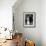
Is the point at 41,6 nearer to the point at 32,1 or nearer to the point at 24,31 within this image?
the point at 32,1

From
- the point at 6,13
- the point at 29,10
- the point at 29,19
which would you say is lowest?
the point at 29,19

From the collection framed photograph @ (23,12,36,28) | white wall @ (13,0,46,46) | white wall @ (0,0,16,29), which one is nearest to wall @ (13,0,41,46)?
white wall @ (13,0,46,46)

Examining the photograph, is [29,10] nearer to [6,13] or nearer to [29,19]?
[29,19]

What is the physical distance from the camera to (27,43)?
4.64m

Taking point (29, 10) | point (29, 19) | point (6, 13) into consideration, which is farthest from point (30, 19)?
point (6, 13)

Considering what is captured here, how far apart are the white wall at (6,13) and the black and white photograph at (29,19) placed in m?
1.17

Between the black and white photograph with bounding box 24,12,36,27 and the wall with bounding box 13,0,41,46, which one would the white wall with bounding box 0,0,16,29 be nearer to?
the wall with bounding box 13,0,41,46

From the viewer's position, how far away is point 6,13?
4.43 metres

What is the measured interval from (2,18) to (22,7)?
1400 mm

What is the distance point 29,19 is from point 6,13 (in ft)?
4.60

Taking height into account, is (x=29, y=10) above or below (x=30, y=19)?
above

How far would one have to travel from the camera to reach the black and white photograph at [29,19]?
545cm

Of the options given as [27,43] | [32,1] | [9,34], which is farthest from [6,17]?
[32,1]

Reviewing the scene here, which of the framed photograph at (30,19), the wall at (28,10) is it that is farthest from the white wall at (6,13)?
the framed photograph at (30,19)
